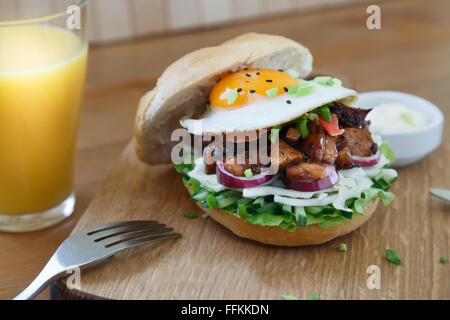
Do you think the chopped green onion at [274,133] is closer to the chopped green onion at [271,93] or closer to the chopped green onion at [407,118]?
the chopped green onion at [271,93]

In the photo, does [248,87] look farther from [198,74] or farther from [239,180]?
[239,180]

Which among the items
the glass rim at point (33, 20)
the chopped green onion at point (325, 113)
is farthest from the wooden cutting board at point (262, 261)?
the glass rim at point (33, 20)

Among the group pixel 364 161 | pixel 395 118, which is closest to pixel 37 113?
pixel 364 161

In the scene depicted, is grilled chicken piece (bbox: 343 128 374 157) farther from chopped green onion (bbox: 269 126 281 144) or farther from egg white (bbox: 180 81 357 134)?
chopped green onion (bbox: 269 126 281 144)

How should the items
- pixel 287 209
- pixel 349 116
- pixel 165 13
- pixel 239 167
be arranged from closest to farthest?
pixel 287 209, pixel 239 167, pixel 349 116, pixel 165 13

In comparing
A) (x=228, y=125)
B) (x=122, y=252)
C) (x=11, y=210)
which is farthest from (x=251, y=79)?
(x=11, y=210)
